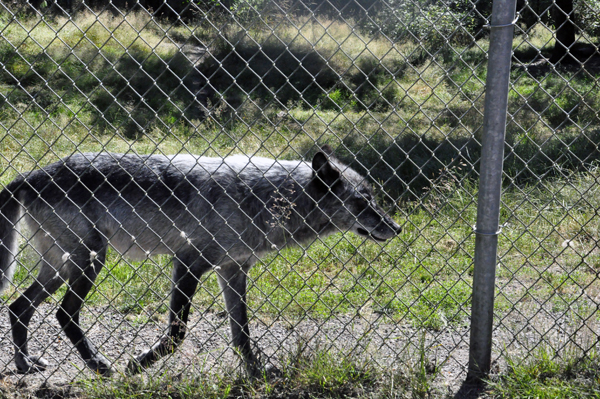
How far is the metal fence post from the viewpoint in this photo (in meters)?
2.37

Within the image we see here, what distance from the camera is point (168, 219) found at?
12.7 feet

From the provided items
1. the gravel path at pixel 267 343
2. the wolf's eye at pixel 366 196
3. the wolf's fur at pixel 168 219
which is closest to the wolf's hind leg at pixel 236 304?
the wolf's fur at pixel 168 219

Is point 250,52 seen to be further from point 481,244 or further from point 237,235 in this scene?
point 481,244

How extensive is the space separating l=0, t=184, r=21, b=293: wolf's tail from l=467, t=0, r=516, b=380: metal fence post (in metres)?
3.03

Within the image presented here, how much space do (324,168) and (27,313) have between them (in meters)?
2.37

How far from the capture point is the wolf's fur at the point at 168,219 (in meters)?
3.81

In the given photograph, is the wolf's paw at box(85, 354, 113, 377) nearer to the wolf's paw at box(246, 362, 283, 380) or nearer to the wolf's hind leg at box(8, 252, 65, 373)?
the wolf's hind leg at box(8, 252, 65, 373)

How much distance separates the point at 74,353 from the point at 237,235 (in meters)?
1.40

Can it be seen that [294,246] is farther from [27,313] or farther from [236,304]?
[27,313]

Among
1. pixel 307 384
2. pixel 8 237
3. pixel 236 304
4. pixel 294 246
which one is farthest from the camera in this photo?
pixel 294 246

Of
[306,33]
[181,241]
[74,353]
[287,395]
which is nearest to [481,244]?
[287,395]

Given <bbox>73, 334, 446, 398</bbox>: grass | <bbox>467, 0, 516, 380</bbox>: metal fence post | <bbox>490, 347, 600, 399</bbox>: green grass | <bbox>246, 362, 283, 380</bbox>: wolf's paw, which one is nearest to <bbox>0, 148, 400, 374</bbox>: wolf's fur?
<bbox>246, 362, 283, 380</bbox>: wolf's paw

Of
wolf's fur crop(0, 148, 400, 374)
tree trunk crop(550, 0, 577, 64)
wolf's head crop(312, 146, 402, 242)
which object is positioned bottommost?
wolf's fur crop(0, 148, 400, 374)

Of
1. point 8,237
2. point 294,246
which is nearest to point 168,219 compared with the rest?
point 294,246
